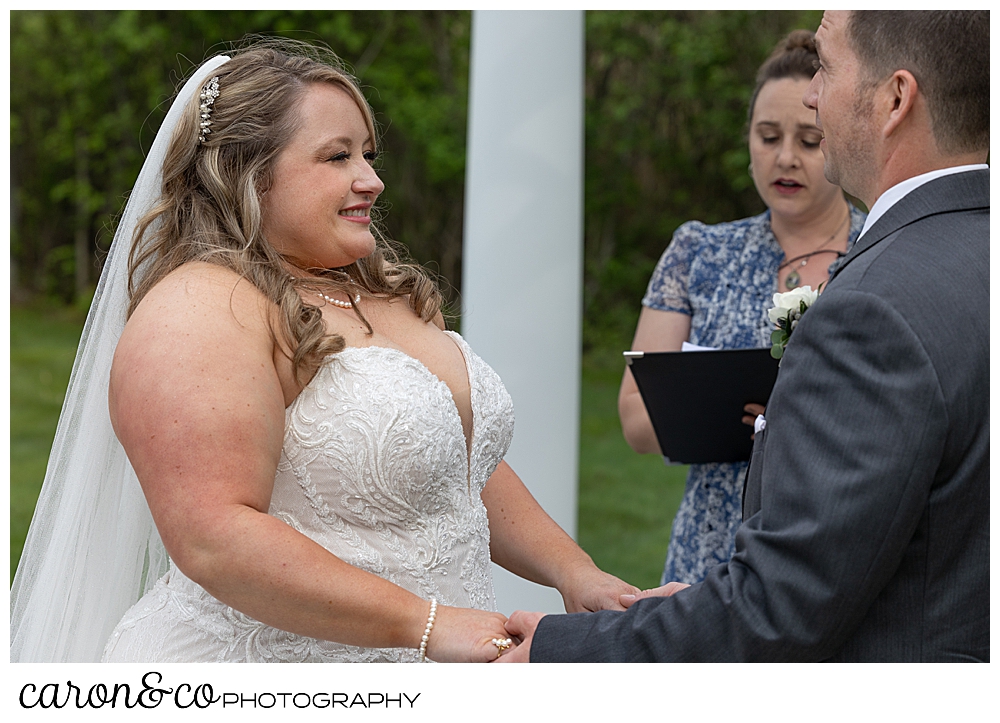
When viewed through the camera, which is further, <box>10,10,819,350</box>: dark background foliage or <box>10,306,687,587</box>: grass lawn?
<box>10,10,819,350</box>: dark background foliage

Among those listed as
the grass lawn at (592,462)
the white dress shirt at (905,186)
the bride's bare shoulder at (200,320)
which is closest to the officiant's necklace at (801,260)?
the white dress shirt at (905,186)

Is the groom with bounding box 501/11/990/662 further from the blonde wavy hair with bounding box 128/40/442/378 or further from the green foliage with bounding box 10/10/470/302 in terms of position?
the green foliage with bounding box 10/10/470/302

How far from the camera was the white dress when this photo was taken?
2.06m

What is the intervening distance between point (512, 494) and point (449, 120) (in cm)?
1083

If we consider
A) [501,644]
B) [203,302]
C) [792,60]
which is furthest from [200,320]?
[792,60]

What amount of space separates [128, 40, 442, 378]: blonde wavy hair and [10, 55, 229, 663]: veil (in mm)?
97

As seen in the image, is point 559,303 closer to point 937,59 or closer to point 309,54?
point 309,54

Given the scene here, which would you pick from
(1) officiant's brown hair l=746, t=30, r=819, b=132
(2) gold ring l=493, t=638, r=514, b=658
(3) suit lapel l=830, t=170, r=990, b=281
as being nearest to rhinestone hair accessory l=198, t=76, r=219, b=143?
(2) gold ring l=493, t=638, r=514, b=658

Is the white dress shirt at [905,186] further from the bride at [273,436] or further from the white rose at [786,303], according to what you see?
the bride at [273,436]

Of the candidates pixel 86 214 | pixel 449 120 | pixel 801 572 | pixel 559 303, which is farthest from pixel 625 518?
pixel 86 214

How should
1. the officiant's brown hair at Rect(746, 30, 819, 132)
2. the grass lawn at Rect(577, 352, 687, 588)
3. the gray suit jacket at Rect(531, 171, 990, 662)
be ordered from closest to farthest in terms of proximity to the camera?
1. the gray suit jacket at Rect(531, 171, 990, 662)
2. the officiant's brown hair at Rect(746, 30, 819, 132)
3. the grass lawn at Rect(577, 352, 687, 588)

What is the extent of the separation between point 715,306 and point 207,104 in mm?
1820

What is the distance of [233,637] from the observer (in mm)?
2123

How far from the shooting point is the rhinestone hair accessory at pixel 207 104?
224cm
